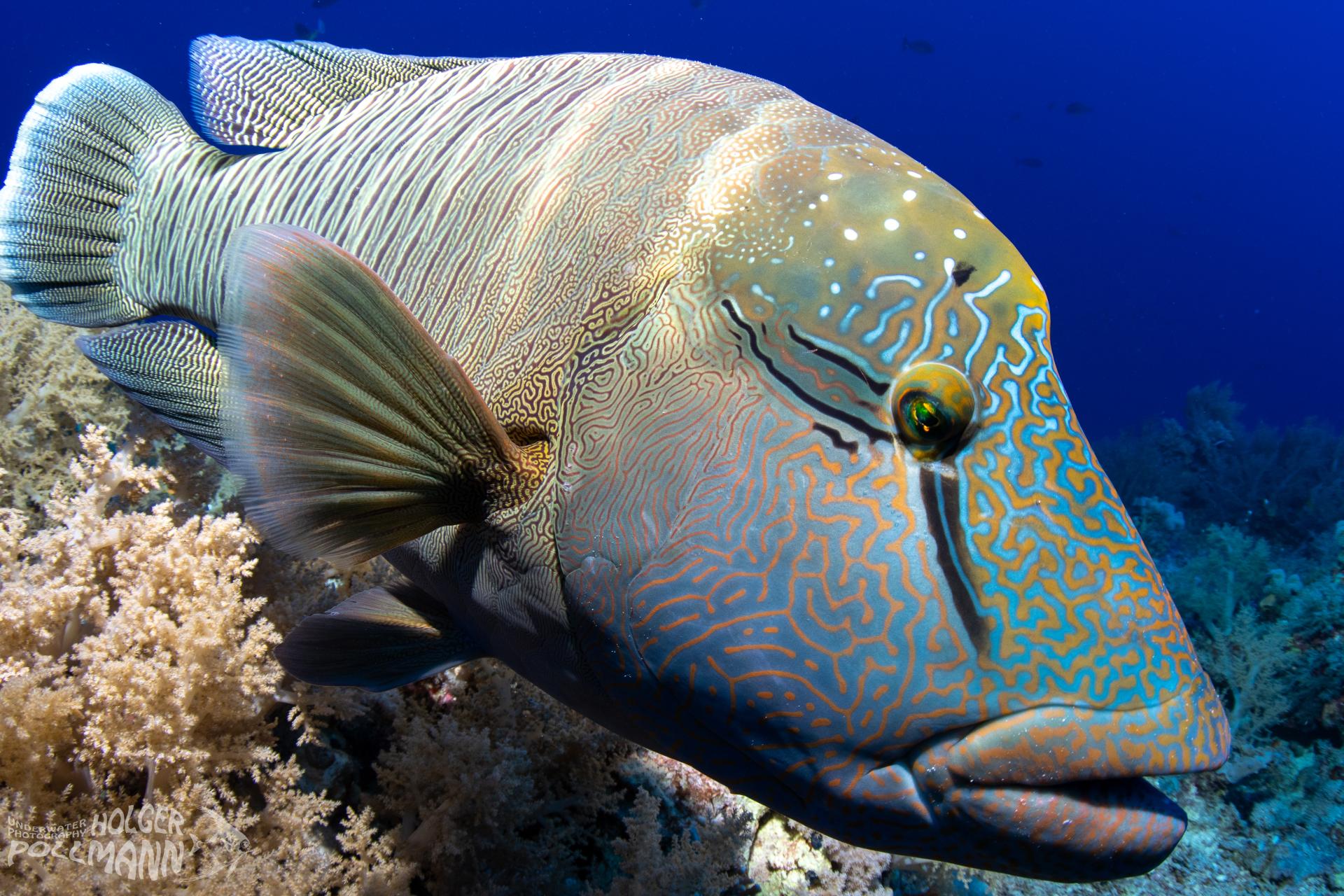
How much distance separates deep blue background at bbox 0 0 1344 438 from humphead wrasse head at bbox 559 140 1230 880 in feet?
291

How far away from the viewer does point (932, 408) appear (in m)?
1.21

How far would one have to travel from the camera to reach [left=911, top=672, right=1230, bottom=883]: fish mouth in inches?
45.3

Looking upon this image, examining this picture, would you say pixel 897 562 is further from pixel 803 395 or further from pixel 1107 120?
pixel 1107 120

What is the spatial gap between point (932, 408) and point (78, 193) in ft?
10.6

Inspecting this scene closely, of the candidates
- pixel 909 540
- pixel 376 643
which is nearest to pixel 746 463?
pixel 909 540

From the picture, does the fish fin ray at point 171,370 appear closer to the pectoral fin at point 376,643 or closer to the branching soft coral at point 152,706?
the branching soft coral at point 152,706

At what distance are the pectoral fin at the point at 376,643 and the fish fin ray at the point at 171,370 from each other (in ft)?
2.75

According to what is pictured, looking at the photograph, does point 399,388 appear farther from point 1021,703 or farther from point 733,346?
point 1021,703

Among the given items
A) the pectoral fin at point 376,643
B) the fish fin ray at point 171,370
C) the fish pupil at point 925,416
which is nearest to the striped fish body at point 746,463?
the fish pupil at point 925,416

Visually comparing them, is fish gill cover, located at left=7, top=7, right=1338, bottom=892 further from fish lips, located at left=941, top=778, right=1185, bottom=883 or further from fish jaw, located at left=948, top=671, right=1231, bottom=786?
fish lips, located at left=941, top=778, right=1185, bottom=883

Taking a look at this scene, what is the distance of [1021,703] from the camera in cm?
116

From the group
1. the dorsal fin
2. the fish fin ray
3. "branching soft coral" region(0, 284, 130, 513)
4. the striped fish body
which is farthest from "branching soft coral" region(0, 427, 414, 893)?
the dorsal fin

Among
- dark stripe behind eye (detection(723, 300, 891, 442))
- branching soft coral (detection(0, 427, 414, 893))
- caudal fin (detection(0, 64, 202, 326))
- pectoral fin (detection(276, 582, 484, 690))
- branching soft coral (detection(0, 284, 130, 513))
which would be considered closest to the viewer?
dark stripe behind eye (detection(723, 300, 891, 442))

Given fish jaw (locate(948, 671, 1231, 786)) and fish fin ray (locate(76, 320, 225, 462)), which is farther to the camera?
fish fin ray (locate(76, 320, 225, 462))
